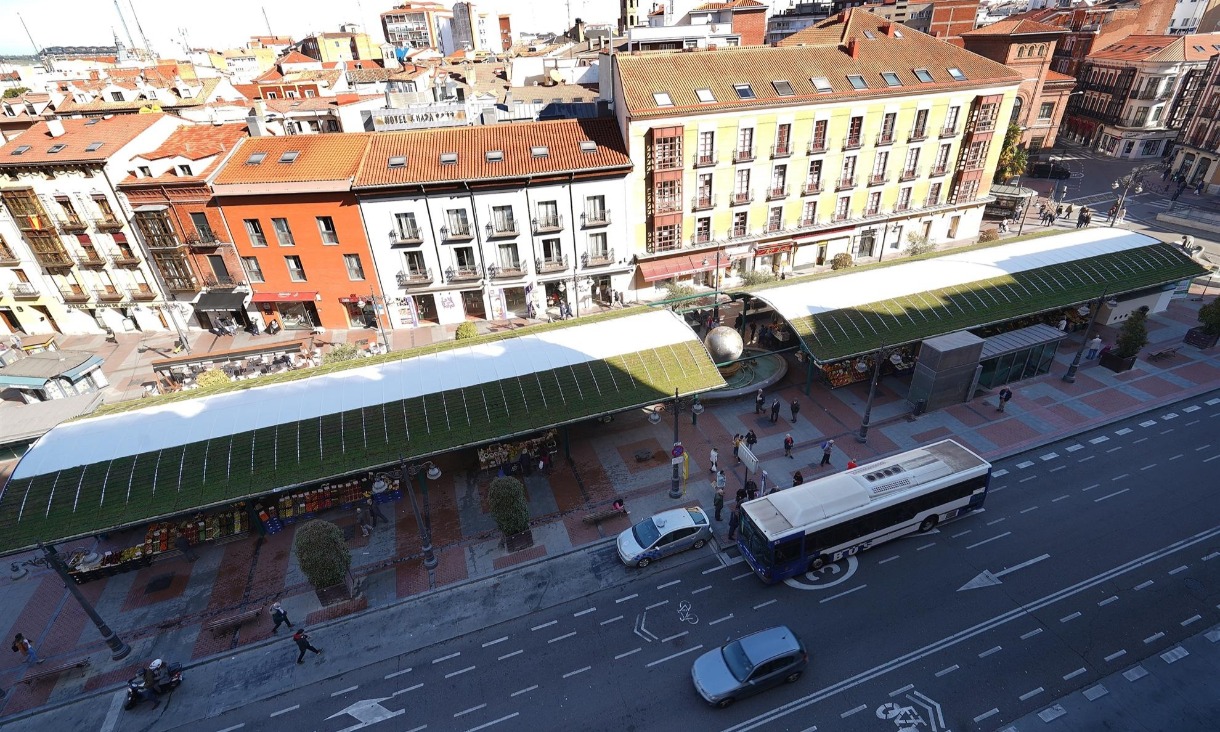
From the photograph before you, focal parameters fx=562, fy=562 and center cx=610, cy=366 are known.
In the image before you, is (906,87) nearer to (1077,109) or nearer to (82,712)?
(82,712)

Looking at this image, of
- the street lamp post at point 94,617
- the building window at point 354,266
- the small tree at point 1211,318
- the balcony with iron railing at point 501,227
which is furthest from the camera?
the building window at point 354,266

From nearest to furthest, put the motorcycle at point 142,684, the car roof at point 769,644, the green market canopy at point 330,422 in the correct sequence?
the car roof at point 769,644
the motorcycle at point 142,684
the green market canopy at point 330,422

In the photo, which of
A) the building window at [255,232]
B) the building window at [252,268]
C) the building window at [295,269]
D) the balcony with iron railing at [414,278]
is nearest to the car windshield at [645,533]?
the balcony with iron railing at [414,278]

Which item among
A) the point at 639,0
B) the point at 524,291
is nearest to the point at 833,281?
the point at 524,291

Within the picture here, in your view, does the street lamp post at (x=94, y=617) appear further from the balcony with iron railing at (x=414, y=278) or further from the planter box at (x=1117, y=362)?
the planter box at (x=1117, y=362)

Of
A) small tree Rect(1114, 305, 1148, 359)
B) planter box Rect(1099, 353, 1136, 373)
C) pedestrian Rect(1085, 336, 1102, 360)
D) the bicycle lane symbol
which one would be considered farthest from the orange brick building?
small tree Rect(1114, 305, 1148, 359)

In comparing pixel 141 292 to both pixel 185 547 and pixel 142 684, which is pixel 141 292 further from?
pixel 142 684

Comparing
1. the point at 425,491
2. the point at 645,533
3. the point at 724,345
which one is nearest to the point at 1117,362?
the point at 724,345
